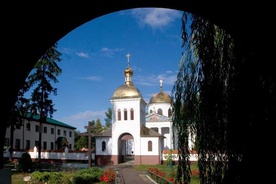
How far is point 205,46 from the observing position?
17.5ft

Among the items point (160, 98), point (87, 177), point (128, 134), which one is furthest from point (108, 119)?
point (87, 177)

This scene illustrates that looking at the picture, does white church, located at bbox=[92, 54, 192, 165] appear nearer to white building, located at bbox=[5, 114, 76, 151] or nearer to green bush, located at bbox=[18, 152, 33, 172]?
white building, located at bbox=[5, 114, 76, 151]

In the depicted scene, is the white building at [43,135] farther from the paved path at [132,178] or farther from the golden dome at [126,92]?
the paved path at [132,178]

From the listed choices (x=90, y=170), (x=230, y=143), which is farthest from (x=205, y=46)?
(x=90, y=170)

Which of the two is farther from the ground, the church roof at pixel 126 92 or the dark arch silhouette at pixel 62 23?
the church roof at pixel 126 92

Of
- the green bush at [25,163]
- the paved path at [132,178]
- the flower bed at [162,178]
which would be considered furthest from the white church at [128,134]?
the flower bed at [162,178]

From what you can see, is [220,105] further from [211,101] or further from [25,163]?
[25,163]

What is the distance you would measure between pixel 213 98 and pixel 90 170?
56.2 ft

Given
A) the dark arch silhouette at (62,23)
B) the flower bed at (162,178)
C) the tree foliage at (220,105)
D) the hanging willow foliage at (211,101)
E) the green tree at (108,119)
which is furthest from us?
the green tree at (108,119)

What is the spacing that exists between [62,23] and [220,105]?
2.80m

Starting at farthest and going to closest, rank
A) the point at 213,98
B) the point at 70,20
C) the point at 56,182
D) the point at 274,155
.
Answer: the point at 56,182, the point at 213,98, the point at 274,155, the point at 70,20

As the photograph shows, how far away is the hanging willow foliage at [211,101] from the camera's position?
481 centimetres

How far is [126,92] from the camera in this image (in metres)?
Result: 40.5

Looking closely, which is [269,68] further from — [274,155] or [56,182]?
[56,182]
